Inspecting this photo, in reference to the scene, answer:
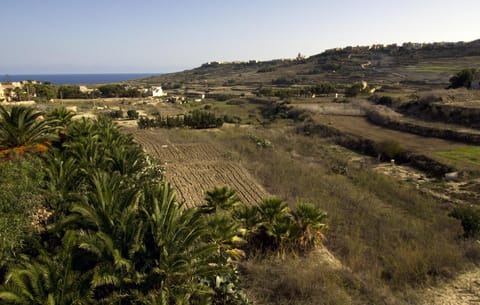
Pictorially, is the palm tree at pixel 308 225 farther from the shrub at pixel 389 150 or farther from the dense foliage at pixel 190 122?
the dense foliage at pixel 190 122

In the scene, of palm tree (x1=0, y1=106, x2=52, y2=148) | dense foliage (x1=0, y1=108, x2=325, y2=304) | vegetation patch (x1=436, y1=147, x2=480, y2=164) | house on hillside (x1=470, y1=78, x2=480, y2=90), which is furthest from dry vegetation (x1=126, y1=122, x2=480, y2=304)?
house on hillside (x1=470, y1=78, x2=480, y2=90)

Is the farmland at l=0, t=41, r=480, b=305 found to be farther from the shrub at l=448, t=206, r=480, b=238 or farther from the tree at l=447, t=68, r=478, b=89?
the tree at l=447, t=68, r=478, b=89

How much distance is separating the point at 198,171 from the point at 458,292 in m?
13.4

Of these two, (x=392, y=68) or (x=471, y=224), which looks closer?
(x=471, y=224)

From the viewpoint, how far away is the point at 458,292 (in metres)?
8.69

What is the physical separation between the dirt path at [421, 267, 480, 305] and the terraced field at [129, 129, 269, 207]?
7.60 metres

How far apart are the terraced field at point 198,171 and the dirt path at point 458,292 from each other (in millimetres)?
7596

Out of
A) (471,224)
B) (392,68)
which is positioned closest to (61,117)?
(471,224)

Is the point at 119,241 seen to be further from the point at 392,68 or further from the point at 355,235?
the point at 392,68

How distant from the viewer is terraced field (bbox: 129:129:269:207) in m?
16.0

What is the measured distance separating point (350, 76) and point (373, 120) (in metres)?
51.4

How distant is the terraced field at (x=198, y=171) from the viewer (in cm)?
1602

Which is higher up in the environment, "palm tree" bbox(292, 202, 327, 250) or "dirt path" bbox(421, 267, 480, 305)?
"palm tree" bbox(292, 202, 327, 250)

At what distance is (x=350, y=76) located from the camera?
3531 inches
